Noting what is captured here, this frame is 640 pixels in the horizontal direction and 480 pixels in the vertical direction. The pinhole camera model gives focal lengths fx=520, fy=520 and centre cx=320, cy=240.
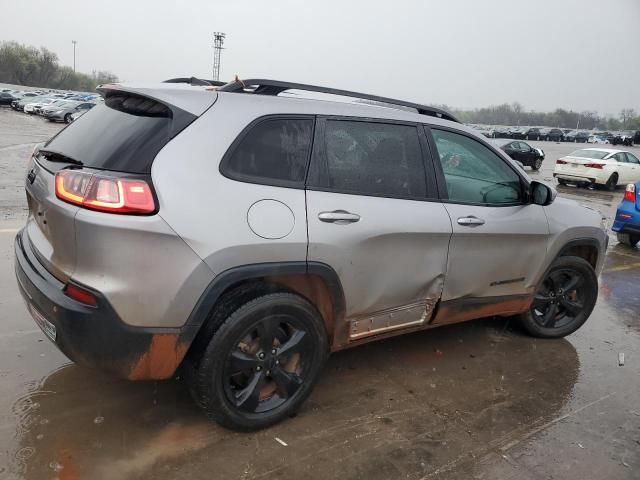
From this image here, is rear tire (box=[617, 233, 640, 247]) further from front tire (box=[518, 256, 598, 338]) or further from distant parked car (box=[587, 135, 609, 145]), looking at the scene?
distant parked car (box=[587, 135, 609, 145])

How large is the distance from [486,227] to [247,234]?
1782 millimetres

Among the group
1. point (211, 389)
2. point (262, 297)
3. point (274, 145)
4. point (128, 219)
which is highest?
point (274, 145)

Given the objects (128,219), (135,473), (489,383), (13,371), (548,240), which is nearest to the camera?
(128,219)

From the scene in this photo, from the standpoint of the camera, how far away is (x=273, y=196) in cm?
259

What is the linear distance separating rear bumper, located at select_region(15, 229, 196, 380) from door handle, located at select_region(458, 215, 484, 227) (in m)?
1.84

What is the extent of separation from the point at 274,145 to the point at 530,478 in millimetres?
2162

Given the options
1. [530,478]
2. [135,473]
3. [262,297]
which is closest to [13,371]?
[135,473]

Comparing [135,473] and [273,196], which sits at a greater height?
[273,196]

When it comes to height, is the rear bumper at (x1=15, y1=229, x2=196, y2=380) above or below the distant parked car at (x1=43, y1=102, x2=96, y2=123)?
above

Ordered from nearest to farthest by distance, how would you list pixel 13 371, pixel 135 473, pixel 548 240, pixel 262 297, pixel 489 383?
1. pixel 135 473
2. pixel 262 297
3. pixel 13 371
4. pixel 489 383
5. pixel 548 240

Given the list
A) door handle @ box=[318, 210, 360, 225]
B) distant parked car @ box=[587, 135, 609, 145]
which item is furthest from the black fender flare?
distant parked car @ box=[587, 135, 609, 145]

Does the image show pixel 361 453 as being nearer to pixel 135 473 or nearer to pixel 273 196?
pixel 135 473

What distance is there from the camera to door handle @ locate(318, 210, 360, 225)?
272 cm

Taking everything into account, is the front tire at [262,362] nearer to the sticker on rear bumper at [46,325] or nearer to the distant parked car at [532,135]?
the sticker on rear bumper at [46,325]
